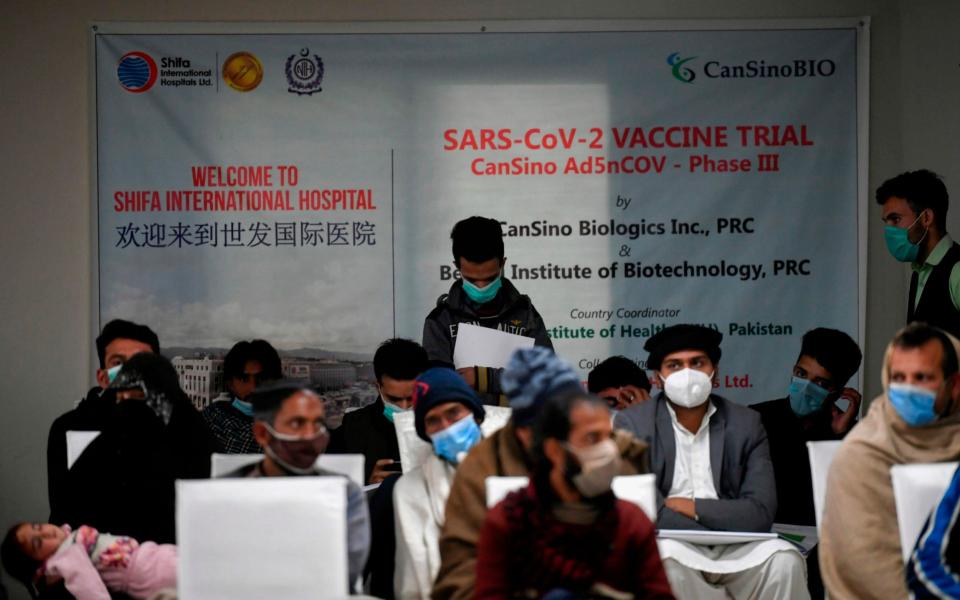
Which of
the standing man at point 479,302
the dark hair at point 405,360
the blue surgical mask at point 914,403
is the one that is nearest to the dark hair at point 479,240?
the standing man at point 479,302

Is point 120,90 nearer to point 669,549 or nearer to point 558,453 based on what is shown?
point 669,549

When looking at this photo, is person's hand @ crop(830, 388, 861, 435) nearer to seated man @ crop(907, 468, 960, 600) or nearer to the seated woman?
seated man @ crop(907, 468, 960, 600)

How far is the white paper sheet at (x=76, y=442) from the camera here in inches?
182

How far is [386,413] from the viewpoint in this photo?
17.5 feet

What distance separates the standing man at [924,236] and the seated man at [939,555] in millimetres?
1782

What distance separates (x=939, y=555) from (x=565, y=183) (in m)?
3.37

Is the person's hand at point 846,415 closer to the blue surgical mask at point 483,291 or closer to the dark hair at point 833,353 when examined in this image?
the dark hair at point 833,353

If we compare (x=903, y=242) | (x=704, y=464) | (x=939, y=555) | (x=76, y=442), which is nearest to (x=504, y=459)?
(x=939, y=555)

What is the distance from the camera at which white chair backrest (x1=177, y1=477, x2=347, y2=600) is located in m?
3.55

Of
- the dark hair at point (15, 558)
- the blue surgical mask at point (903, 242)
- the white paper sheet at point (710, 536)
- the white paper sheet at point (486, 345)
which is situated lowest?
the white paper sheet at point (710, 536)

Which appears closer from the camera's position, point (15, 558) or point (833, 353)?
point (15, 558)

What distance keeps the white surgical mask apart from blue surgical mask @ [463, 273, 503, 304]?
88 cm

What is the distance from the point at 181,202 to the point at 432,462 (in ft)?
9.11

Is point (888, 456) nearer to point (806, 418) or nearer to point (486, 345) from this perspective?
point (806, 418)
